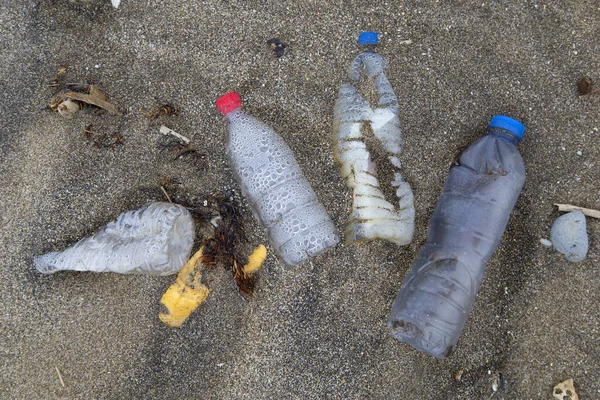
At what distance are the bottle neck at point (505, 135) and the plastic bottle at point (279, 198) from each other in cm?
92

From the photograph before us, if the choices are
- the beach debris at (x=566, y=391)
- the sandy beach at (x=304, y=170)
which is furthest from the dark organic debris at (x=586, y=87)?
the beach debris at (x=566, y=391)

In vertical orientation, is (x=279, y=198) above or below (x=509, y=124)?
below

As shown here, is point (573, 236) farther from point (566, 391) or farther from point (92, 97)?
point (92, 97)

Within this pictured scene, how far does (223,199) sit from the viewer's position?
84.3 inches

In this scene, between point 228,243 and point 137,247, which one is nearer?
point 137,247

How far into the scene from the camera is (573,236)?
208cm

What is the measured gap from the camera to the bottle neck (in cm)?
207

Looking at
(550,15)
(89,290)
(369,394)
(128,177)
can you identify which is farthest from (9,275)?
(550,15)

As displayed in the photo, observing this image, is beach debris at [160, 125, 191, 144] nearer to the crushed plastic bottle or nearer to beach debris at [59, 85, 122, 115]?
beach debris at [59, 85, 122, 115]

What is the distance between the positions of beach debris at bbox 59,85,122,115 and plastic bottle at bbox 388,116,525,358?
1.73 metres

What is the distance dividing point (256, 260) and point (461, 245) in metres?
1.02

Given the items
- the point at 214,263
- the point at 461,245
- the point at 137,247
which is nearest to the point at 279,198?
the point at 214,263

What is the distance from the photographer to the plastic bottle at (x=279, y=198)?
6.98ft

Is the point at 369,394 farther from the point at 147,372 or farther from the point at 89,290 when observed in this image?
the point at 89,290
